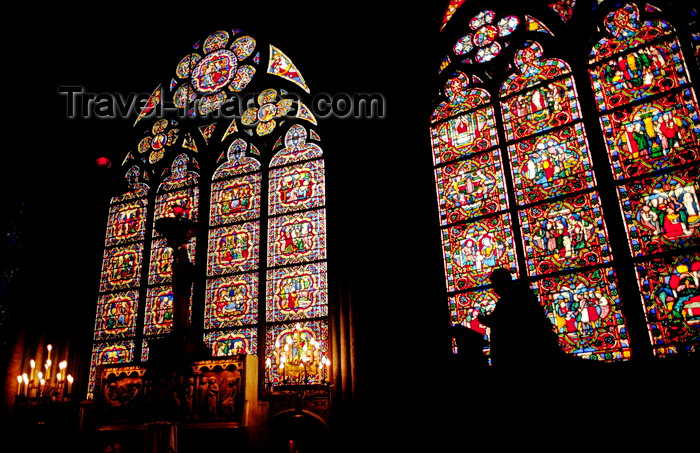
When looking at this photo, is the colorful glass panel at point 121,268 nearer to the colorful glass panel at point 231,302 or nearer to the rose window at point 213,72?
the colorful glass panel at point 231,302

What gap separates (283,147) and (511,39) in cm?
357

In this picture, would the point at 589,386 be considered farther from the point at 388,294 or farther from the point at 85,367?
the point at 85,367

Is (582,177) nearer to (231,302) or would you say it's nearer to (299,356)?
(299,356)

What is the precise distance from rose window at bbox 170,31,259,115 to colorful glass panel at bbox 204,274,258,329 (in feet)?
10.3

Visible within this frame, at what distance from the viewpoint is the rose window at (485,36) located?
7930mm

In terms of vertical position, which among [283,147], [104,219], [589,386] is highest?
[283,147]

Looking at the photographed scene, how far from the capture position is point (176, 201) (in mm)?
9133

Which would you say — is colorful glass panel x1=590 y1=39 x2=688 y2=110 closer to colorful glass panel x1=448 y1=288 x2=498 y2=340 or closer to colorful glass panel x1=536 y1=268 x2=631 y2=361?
colorful glass panel x1=536 y1=268 x2=631 y2=361

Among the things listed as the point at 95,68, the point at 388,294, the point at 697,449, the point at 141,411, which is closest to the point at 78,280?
the point at 141,411

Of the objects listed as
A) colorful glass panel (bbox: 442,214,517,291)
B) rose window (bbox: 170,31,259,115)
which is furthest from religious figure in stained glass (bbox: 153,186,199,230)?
colorful glass panel (bbox: 442,214,517,291)

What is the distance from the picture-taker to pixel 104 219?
944 centimetres

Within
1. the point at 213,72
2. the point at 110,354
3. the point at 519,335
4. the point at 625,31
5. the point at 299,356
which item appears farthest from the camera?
the point at 213,72

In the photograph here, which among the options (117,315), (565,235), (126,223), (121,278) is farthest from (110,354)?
(565,235)

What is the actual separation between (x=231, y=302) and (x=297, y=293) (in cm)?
99
